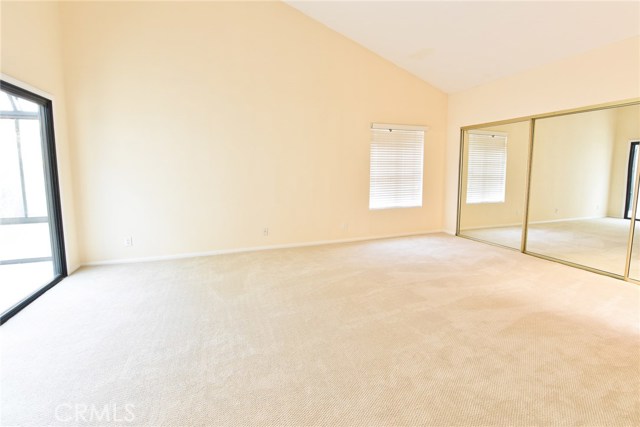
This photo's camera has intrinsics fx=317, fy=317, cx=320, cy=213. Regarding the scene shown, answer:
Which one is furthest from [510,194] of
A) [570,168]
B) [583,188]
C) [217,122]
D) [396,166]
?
[217,122]

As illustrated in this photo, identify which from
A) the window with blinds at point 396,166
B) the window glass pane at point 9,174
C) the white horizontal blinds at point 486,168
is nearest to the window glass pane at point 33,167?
the window glass pane at point 9,174

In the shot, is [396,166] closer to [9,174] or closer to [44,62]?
[44,62]

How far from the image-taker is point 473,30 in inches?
160

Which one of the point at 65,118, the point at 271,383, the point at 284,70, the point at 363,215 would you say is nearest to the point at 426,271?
the point at 363,215

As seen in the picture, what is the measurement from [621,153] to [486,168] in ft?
5.88

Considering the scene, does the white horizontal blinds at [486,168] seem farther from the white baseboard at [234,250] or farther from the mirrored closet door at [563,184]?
the white baseboard at [234,250]

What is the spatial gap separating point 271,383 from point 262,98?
400 centimetres

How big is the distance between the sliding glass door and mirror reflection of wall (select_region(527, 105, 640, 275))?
6.29 m

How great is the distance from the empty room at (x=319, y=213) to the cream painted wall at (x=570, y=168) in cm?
3

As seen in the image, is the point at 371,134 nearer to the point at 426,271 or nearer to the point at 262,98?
the point at 262,98

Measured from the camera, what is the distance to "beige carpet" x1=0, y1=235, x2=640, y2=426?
1.68 metres

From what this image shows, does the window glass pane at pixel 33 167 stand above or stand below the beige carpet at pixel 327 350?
above

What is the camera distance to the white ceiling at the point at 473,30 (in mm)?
3379

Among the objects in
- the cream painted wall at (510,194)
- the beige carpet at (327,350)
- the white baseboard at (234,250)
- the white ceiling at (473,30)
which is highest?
the white ceiling at (473,30)
